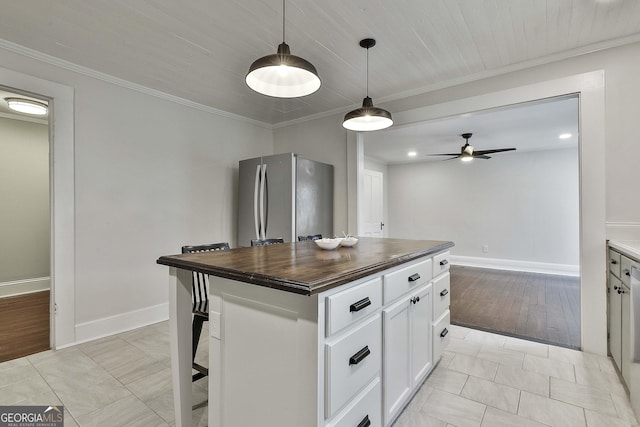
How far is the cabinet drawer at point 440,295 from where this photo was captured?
2.06 m

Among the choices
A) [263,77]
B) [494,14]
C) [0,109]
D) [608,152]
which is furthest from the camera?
[0,109]

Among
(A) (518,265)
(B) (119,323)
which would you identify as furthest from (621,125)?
(B) (119,323)

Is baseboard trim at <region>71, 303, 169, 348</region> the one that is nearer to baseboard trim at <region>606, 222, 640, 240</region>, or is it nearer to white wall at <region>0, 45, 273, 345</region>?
white wall at <region>0, 45, 273, 345</region>

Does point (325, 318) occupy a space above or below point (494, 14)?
below

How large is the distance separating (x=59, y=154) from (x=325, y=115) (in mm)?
2853

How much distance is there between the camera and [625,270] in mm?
1912

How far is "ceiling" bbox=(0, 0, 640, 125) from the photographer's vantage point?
1962mm

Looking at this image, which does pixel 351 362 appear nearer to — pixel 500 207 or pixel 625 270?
pixel 625 270

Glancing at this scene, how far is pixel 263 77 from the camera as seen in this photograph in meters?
1.78

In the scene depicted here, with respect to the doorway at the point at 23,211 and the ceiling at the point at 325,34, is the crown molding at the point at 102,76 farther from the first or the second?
the doorway at the point at 23,211

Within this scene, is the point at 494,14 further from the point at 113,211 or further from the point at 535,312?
the point at 113,211

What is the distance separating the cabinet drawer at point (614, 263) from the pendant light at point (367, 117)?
1883 millimetres

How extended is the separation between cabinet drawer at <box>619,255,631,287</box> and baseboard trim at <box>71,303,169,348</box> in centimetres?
398

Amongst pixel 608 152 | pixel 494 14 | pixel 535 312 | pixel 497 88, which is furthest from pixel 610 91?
pixel 535 312
